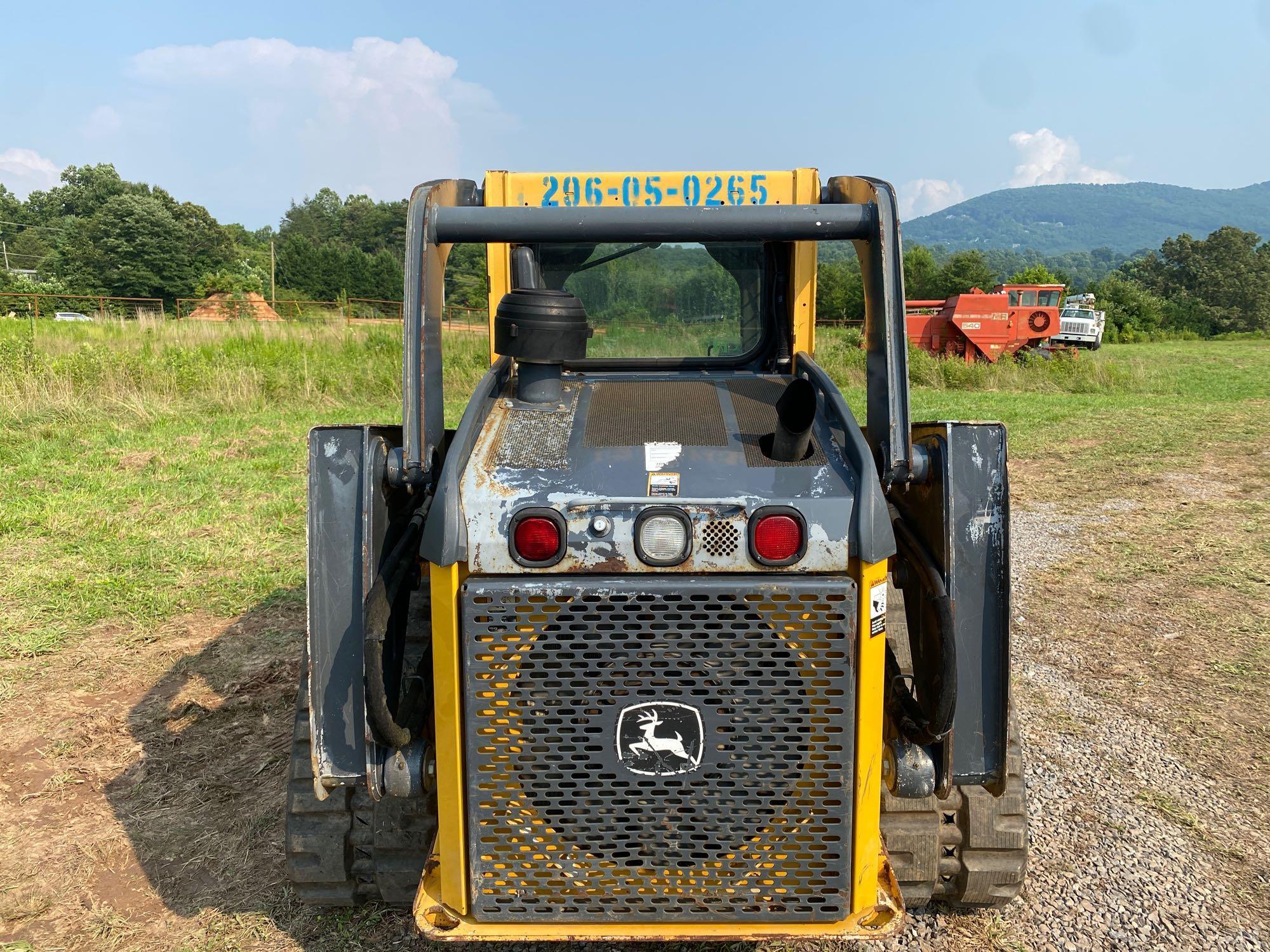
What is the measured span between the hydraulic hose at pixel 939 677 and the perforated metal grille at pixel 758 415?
46cm

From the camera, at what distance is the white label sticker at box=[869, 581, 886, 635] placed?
7.18ft

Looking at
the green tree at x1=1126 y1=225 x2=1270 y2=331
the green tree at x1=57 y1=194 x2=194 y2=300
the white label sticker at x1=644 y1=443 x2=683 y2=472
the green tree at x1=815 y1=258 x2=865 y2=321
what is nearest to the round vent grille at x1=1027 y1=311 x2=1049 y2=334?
the green tree at x1=815 y1=258 x2=865 y2=321

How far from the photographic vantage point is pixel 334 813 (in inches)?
108

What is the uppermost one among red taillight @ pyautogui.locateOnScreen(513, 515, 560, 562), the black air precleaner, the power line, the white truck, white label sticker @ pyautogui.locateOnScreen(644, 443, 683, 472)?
the power line

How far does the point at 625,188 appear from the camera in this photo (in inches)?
142

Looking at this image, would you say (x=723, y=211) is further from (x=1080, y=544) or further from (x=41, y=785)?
(x=1080, y=544)

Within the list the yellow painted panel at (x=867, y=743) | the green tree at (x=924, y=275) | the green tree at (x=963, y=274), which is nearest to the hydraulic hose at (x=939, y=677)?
the yellow painted panel at (x=867, y=743)

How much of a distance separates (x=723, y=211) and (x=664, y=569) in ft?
3.13

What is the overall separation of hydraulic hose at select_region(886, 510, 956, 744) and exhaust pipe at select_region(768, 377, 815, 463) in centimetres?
50

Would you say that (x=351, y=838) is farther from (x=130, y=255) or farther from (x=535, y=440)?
(x=130, y=255)

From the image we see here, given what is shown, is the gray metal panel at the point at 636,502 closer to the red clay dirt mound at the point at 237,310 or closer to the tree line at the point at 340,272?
the red clay dirt mound at the point at 237,310

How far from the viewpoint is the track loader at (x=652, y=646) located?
2.17m

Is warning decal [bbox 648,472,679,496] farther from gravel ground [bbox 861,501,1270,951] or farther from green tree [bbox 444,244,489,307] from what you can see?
gravel ground [bbox 861,501,1270,951]

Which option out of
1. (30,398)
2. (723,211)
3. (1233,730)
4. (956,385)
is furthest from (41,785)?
(956,385)
